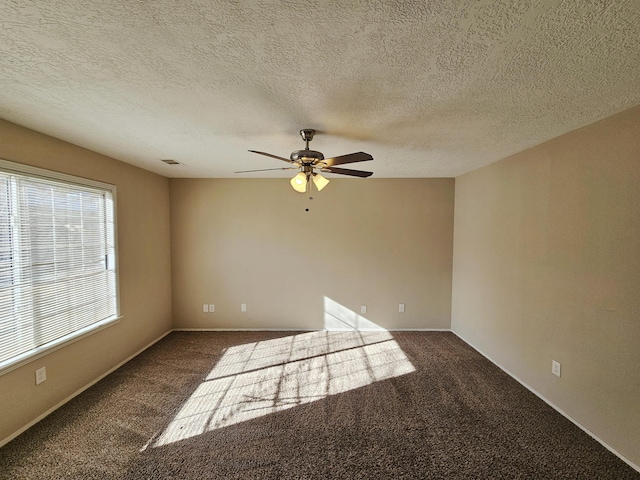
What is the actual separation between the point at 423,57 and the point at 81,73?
1757mm

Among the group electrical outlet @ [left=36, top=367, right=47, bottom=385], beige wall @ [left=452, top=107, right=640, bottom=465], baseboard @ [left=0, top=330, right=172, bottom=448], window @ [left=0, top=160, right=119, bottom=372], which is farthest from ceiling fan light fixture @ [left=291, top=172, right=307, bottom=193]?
baseboard @ [left=0, top=330, right=172, bottom=448]

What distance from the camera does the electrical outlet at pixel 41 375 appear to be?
6.87 feet

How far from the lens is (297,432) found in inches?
78.5

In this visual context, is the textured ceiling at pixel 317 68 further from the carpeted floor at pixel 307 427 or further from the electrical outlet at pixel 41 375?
the carpeted floor at pixel 307 427

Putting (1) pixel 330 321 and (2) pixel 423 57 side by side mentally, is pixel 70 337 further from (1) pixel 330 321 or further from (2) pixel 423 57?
(2) pixel 423 57

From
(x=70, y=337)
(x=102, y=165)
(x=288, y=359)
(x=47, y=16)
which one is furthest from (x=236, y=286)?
(x=47, y=16)

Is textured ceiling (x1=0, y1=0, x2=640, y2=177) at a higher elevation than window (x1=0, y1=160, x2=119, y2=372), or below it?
higher

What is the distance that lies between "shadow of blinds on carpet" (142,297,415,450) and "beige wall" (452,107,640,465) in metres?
1.30

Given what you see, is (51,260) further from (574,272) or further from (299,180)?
(574,272)

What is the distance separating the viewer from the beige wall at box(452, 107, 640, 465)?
1.75 m

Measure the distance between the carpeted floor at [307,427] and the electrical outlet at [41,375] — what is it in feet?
1.07

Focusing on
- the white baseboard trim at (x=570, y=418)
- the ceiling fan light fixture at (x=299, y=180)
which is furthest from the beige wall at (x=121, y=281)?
the white baseboard trim at (x=570, y=418)

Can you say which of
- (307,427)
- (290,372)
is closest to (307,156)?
(307,427)

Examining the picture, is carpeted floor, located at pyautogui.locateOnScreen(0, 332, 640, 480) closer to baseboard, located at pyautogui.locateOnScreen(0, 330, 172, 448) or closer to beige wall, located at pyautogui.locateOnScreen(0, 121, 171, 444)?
baseboard, located at pyautogui.locateOnScreen(0, 330, 172, 448)
